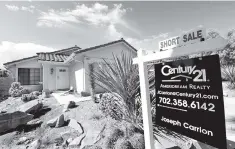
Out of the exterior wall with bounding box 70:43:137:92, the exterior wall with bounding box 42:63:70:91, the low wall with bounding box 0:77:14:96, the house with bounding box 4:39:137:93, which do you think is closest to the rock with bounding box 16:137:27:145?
the exterior wall with bounding box 70:43:137:92

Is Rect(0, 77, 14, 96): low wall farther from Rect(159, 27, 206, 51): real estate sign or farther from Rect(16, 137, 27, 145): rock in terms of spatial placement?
Rect(159, 27, 206, 51): real estate sign

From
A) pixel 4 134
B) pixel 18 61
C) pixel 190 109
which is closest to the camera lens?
pixel 190 109

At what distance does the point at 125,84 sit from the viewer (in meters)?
2.75

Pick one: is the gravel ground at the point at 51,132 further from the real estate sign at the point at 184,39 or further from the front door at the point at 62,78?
the front door at the point at 62,78

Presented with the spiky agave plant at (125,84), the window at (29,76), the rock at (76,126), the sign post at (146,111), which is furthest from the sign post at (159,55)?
the window at (29,76)

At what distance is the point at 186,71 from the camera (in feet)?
5.62

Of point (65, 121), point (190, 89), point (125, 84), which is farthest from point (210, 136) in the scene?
point (65, 121)

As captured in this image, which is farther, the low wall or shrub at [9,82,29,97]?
the low wall

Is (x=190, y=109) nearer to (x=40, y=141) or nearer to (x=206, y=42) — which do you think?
(x=206, y=42)

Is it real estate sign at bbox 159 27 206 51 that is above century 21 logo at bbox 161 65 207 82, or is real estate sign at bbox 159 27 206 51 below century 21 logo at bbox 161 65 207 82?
above

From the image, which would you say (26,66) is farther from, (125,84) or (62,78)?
(125,84)

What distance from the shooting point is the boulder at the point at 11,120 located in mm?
5121

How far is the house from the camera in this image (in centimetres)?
1088

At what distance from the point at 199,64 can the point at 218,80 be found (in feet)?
Answer: 0.90
